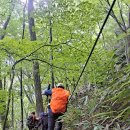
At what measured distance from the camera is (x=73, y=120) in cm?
591

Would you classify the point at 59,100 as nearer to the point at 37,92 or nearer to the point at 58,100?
the point at 58,100

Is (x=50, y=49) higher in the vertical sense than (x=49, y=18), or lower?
lower

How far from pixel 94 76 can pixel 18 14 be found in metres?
9.23

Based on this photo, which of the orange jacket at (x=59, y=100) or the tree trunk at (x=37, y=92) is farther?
the tree trunk at (x=37, y=92)

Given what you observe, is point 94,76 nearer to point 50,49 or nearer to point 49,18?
point 50,49

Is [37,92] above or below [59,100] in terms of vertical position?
above

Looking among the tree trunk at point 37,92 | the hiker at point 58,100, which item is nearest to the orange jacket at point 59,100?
the hiker at point 58,100

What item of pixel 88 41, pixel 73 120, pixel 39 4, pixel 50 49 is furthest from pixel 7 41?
pixel 73 120

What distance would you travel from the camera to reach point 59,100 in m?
7.23

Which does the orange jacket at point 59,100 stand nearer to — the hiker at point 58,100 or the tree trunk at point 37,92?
the hiker at point 58,100

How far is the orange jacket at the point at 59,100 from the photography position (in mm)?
7191

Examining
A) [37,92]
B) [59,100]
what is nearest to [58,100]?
[59,100]

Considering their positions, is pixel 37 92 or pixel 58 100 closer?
pixel 58 100

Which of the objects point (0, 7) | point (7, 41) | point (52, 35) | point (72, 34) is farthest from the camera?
point (0, 7)
